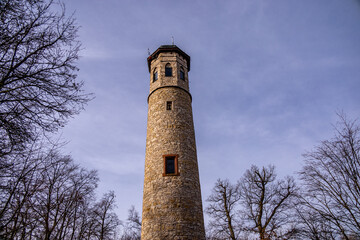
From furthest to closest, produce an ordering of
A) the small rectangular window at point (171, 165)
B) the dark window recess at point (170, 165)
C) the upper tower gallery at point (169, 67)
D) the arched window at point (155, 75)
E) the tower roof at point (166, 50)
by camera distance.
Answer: the tower roof at point (166, 50) → the arched window at point (155, 75) → the upper tower gallery at point (169, 67) → the dark window recess at point (170, 165) → the small rectangular window at point (171, 165)

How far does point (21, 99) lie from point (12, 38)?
116cm

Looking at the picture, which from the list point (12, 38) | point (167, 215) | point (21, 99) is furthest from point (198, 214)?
point (12, 38)

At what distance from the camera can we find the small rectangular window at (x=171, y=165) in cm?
1213

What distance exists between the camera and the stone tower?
429 inches

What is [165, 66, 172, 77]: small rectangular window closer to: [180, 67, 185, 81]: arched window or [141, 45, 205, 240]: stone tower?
[141, 45, 205, 240]: stone tower

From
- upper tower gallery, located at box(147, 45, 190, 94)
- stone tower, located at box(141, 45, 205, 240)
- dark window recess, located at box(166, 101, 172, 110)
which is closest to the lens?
stone tower, located at box(141, 45, 205, 240)

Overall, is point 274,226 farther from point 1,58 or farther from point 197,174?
point 1,58

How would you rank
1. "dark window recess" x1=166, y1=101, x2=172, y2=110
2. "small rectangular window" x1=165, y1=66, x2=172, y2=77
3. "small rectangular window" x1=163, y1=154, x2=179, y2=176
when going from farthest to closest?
"small rectangular window" x1=165, y1=66, x2=172, y2=77, "dark window recess" x1=166, y1=101, x2=172, y2=110, "small rectangular window" x1=163, y1=154, x2=179, y2=176

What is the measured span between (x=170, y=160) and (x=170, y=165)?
0.86 feet

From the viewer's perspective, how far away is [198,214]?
11.5 m

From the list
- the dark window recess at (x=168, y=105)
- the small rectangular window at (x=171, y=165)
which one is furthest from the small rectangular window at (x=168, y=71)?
the small rectangular window at (x=171, y=165)

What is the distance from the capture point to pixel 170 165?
12.4 metres

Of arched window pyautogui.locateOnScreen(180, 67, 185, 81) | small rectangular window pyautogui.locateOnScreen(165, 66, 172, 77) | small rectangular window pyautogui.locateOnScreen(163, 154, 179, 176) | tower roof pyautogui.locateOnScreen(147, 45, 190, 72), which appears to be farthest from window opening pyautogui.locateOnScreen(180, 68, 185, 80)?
small rectangular window pyautogui.locateOnScreen(163, 154, 179, 176)

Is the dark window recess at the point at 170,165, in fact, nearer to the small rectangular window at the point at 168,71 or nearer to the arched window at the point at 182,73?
the small rectangular window at the point at 168,71
